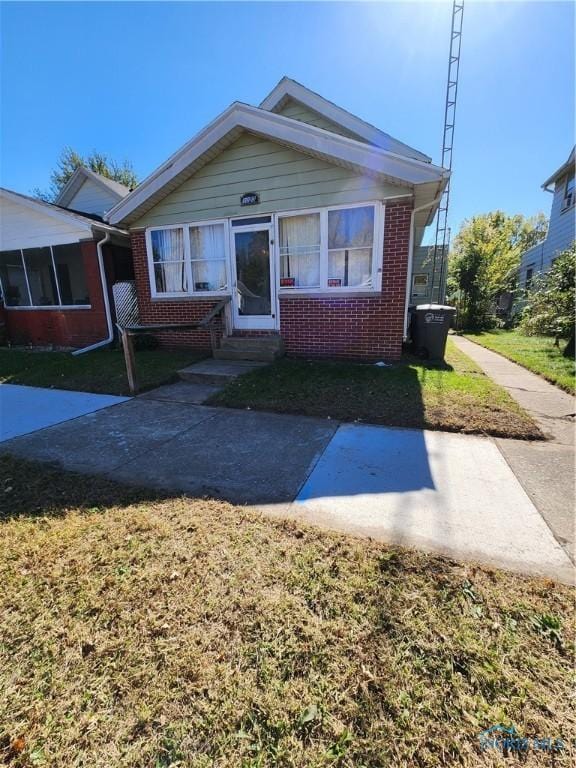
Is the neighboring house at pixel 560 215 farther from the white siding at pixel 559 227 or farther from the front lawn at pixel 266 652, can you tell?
the front lawn at pixel 266 652

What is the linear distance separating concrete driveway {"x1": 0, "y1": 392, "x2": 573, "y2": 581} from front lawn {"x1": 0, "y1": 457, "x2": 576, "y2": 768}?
277mm

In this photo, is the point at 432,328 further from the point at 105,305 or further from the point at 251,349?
the point at 105,305

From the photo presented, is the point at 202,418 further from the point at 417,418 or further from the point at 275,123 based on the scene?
the point at 275,123

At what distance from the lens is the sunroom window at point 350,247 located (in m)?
6.69

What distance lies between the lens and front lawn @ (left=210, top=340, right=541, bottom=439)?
14.0 feet

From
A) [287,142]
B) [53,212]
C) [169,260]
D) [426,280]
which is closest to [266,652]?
[287,142]

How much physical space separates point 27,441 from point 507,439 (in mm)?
5368

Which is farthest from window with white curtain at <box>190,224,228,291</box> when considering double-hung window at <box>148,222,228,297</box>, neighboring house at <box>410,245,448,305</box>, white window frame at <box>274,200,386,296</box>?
neighboring house at <box>410,245,448,305</box>

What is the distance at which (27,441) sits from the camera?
408 cm

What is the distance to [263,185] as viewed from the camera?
23.5ft

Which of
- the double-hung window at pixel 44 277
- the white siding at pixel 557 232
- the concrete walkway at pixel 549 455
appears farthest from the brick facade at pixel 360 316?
the white siding at pixel 557 232

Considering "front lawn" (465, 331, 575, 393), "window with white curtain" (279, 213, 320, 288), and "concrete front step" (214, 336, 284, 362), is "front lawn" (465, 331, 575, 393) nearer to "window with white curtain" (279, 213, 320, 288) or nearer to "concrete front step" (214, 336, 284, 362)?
"window with white curtain" (279, 213, 320, 288)

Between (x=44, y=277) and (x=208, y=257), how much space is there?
6232mm

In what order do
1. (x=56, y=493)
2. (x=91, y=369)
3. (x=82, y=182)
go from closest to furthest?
(x=56, y=493) < (x=91, y=369) < (x=82, y=182)
